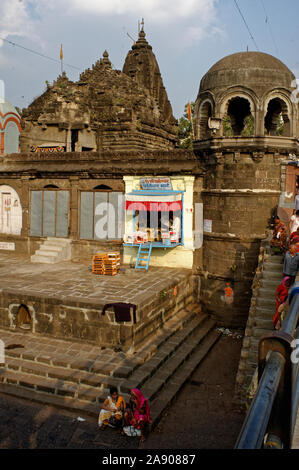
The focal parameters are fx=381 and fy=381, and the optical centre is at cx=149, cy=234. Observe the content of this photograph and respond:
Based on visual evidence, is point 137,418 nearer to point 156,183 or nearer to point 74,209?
point 156,183

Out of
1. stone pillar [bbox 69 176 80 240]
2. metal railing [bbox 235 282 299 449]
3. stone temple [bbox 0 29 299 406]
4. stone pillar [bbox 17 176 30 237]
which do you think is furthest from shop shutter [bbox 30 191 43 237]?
metal railing [bbox 235 282 299 449]

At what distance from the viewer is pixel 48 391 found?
349 inches

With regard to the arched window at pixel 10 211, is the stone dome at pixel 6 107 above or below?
above

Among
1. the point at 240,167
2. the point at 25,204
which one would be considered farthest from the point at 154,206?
the point at 25,204

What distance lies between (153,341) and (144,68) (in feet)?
75.2

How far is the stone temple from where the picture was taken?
13.2 meters

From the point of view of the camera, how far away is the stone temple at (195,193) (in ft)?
43.4

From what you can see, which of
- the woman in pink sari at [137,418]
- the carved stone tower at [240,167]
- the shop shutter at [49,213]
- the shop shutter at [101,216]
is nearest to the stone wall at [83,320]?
the woman in pink sari at [137,418]

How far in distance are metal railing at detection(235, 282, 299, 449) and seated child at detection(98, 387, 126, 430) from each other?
611 cm

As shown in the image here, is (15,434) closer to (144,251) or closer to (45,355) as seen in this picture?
(45,355)

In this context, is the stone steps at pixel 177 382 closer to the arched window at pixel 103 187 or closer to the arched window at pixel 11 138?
the arched window at pixel 103 187

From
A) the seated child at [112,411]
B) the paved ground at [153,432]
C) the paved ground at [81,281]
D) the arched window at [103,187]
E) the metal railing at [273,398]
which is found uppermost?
the arched window at [103,187]

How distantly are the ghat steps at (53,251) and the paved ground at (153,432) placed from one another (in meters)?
7.74

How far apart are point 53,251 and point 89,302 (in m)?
7.03
